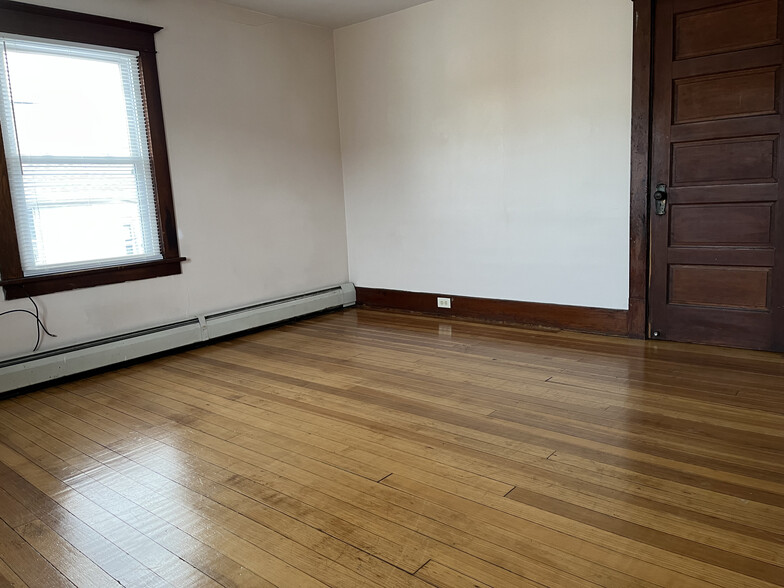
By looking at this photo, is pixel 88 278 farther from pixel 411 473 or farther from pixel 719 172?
pixel 719 172

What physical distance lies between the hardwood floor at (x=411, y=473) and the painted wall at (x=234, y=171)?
625 mm

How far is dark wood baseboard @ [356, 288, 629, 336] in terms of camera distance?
4590 mm

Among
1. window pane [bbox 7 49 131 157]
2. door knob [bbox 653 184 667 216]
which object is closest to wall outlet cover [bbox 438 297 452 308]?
door knob [bbox 653 184 667 216]

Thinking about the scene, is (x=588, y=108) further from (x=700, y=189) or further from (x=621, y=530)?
(x=621, y=530)

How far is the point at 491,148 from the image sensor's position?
5016 mm

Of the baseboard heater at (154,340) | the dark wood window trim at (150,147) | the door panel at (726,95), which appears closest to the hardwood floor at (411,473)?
the baseboard heater at (154,340)

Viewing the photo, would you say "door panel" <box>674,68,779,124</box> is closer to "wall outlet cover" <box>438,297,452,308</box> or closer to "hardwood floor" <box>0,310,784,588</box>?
"hardwood floor" <box>0,310,784,588</box>

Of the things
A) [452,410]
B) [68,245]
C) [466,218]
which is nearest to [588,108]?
[466,218]

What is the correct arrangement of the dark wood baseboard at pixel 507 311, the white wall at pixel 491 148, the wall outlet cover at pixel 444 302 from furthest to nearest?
the wall outlet cover at pixel 444 302 < the dark wood baseboard at pixel 507 311 < the white wall at pixel 491 148

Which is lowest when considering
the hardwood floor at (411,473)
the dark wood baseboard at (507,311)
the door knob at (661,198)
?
the hardwood floor at (411,473)

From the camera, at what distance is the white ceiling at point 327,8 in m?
5.03

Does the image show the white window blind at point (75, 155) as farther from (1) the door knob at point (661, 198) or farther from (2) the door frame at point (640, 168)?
(1) the door knob at point (661, 198)

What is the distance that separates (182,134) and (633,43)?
3.53 m

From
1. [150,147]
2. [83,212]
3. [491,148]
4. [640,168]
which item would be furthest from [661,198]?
[83,212]
